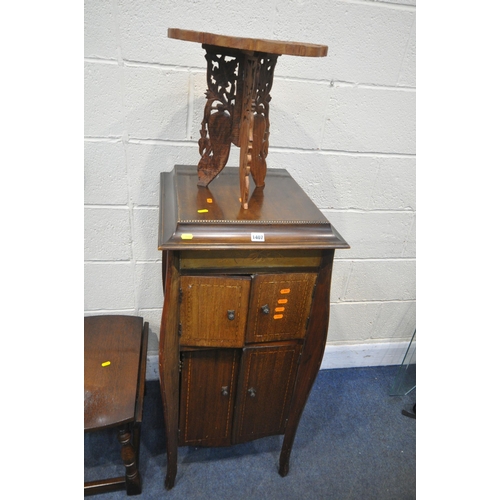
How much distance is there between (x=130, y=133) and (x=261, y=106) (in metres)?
0.52

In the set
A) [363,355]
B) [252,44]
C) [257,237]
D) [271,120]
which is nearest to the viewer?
[252,44]

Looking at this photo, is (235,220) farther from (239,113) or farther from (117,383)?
(117,383)

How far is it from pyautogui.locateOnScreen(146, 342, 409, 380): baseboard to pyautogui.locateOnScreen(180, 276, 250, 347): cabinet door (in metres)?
1.01

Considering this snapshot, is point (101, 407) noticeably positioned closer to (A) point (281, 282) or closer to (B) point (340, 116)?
(A) point (281, 282)

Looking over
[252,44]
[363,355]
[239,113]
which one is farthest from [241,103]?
[363,355]


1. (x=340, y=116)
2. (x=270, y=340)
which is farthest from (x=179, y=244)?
(x=340, y=116)

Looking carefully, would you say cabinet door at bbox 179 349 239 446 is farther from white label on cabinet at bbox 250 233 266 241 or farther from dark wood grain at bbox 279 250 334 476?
white label on cabinet at bbox 250 233 266 241

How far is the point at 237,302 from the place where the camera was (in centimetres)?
101

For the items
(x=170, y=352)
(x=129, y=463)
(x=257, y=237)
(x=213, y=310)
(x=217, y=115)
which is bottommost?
(x=129, y=463)

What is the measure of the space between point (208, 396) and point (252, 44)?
986mm

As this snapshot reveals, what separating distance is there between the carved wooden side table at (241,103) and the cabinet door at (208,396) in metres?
0.47

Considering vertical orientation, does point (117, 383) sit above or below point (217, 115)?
below

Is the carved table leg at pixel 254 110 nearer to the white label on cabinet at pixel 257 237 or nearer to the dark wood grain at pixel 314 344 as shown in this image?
the white label on cabinet at pixel 257 237

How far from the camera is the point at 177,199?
3.43ft
